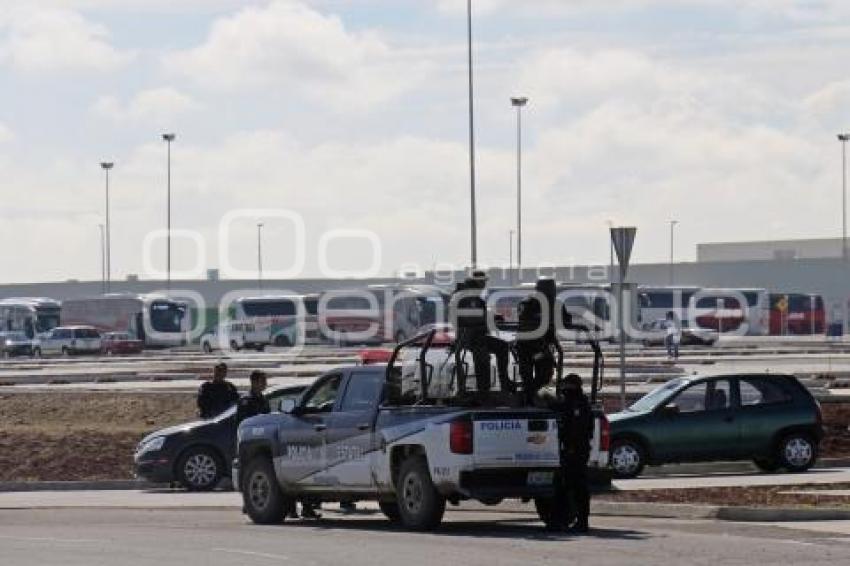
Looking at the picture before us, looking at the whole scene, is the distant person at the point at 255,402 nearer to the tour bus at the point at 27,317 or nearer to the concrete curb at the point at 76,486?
the concrete curb at the point at 76,486

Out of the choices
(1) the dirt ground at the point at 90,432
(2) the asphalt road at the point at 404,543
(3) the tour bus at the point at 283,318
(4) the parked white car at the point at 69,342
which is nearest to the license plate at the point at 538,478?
(2) the asphalt road at the point at 404,543

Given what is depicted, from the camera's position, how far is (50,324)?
115m

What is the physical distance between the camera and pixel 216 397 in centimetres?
2816

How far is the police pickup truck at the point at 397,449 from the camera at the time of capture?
1975cm

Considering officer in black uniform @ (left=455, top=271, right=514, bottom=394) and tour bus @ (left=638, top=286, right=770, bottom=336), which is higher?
tour bus @ (left=638, top=286, right=770, bottom=336)

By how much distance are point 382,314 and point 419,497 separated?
256ft

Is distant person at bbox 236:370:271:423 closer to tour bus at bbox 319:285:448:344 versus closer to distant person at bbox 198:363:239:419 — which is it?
distant person at bbox 198:363:239:419

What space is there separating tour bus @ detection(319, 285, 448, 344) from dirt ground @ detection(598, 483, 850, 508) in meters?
71.0

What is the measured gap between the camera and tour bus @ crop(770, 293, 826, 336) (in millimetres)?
111875

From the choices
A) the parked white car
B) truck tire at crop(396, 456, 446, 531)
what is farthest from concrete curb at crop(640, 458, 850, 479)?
the parked white car

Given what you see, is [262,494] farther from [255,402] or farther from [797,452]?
[797,452]

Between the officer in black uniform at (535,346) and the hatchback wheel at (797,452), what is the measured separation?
8.26 metres

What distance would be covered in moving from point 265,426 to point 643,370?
29.7 meters

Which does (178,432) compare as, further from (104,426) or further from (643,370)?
(643,370)
